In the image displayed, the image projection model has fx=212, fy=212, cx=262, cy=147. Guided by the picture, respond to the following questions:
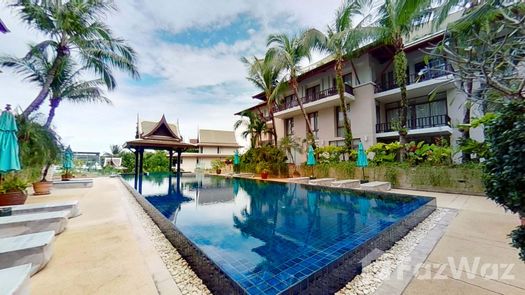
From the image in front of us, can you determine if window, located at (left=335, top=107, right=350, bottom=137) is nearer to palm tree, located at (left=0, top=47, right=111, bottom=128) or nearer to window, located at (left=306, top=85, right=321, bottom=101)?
window, located at (left=306, top=85, right=321, bottom=101)

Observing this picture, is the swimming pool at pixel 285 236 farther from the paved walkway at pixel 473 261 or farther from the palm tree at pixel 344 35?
the palm tree at pixel 344 35

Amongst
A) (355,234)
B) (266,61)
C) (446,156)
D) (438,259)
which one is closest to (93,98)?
(266,61)

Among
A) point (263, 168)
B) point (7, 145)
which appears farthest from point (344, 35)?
point (7, 145)

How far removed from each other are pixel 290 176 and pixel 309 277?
13.6m

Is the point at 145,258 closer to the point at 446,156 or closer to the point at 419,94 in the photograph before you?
the point at 446,156

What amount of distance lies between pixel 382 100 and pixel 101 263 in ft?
59.4

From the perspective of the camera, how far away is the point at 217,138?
34.7 meters

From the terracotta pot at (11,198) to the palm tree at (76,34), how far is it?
3.57 meters

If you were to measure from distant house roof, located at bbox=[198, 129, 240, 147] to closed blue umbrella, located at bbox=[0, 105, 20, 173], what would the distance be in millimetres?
26873

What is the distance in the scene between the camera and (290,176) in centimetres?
1622

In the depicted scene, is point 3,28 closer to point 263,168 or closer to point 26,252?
point 26,252

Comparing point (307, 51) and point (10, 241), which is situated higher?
point (307, 51)

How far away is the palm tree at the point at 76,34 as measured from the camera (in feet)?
27.5

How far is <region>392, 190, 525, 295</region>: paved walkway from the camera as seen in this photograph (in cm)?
263
